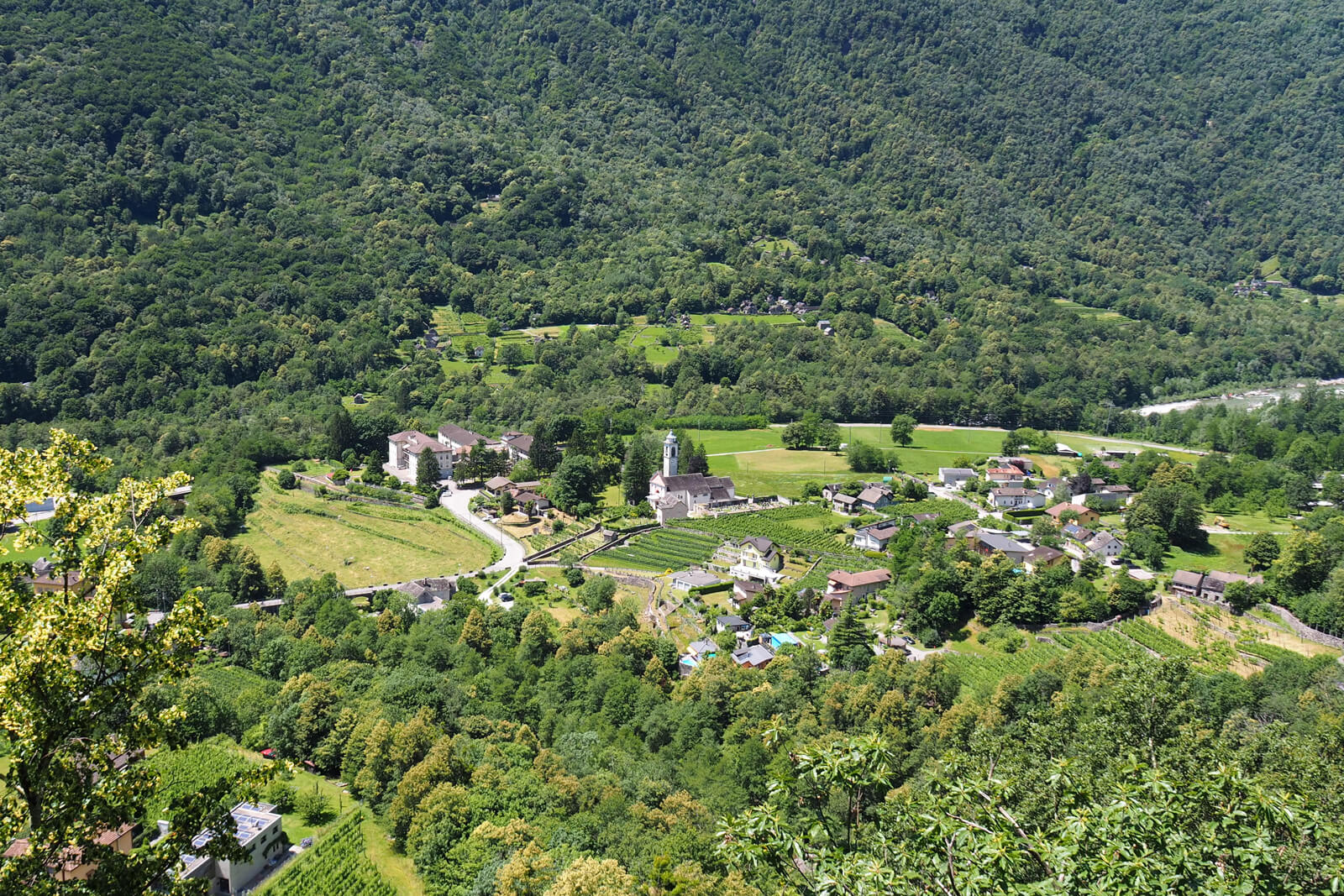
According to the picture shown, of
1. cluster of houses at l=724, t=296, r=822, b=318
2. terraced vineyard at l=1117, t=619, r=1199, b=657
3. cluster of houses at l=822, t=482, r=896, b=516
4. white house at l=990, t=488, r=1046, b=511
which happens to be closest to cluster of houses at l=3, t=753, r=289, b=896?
terraced vineyard at l=1117, t=619, r=1199, b=657

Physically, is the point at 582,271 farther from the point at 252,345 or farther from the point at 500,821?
the point at 500,821

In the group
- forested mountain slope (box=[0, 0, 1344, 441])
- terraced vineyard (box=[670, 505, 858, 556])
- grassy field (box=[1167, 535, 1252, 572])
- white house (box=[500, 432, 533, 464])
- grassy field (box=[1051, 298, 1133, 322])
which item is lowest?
terraced vineyard (box=[670, 505, 858, 556])

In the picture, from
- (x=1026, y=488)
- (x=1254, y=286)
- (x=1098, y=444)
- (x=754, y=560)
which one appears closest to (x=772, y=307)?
(x=1098, y=444)

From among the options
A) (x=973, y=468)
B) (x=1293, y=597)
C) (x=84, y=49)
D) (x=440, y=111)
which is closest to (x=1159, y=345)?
(x=973, y=468)

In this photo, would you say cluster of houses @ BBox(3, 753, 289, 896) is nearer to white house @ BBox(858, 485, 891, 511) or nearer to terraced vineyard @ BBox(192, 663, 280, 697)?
terraced vineyard @ BBox(192, 663, 280, 697)

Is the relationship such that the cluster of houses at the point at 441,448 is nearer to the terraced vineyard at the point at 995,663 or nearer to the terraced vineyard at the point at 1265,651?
the terraced vineyard at the point at 995,663
